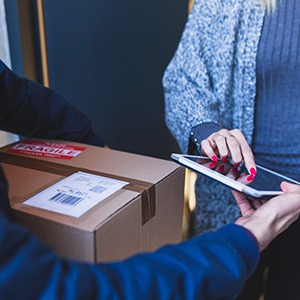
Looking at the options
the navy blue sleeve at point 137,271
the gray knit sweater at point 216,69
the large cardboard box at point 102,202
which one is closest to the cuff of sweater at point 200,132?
the gray knit sweater at point 216,69

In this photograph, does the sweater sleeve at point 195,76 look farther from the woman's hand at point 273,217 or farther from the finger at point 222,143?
the woman's hand at point 273,217

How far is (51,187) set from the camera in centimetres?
69

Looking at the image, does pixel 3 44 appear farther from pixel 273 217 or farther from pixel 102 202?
pixel 273 217

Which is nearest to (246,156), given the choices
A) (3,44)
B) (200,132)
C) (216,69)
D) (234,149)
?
(234,149)

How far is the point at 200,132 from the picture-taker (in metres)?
0.91

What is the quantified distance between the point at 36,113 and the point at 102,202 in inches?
13.1

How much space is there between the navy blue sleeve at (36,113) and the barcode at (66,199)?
0.27 metres

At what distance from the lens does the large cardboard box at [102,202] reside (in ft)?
1.94

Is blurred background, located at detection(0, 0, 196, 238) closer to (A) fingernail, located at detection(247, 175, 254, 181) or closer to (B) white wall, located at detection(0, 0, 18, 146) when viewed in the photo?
(B) white wall, located at detection(0, 0, 18, 146)

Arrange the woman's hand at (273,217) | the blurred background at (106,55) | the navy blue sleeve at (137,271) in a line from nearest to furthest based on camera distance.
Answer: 1. the navy blue sleeve at (137,271)
2. the woman's hand at (273,217)
3. the blurred background at (106,55)

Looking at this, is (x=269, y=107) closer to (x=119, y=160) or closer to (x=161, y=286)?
(x=119, y=160)

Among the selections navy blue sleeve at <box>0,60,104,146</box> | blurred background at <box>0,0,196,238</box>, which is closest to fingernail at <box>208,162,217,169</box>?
navy blue sleeve at <box>0,60,104,146</box>

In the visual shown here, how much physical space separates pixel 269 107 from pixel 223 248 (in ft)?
1.77

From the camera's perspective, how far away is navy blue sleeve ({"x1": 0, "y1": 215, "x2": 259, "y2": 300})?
1.35 ft
